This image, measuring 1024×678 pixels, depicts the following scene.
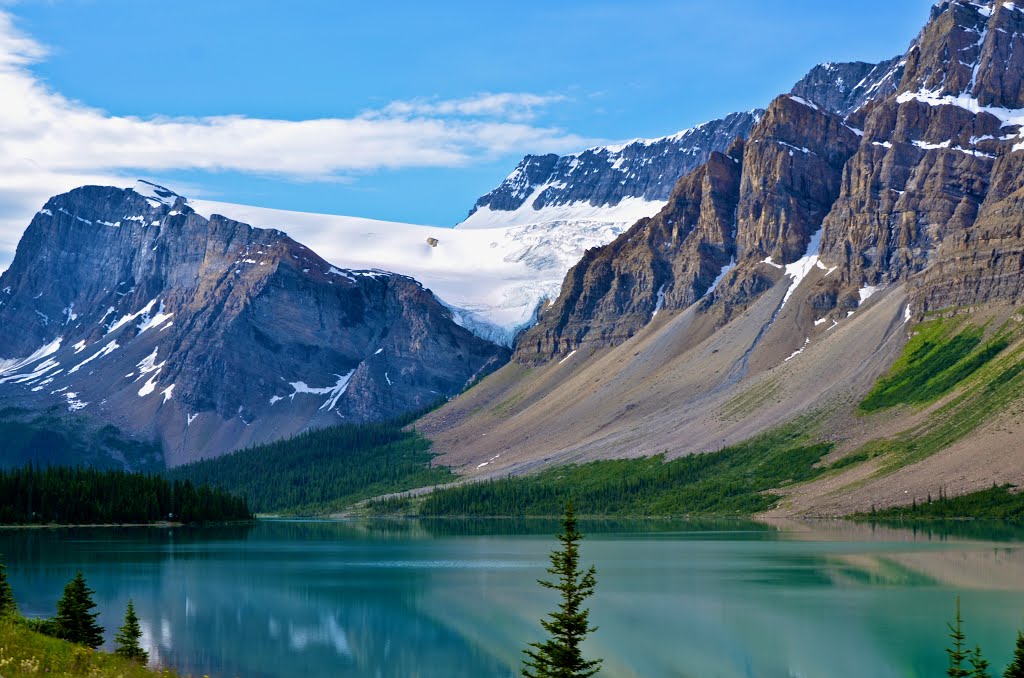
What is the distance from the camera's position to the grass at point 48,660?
42281 mm

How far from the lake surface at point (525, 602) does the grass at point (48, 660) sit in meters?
24.0

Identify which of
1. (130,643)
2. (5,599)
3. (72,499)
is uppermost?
(72,499)

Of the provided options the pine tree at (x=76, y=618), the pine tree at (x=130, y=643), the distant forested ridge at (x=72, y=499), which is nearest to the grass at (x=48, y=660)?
the pine tree at (x=130, y=643)

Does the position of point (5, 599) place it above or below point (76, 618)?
above

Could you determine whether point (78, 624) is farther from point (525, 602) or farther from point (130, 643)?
point (525, 602)

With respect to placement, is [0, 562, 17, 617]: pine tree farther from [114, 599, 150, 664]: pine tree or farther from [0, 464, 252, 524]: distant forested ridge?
[0, 464, 252, 524]: distant forested ridge

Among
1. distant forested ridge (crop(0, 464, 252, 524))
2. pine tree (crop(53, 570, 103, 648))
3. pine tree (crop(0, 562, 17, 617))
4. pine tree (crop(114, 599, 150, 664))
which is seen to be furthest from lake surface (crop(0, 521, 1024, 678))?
distant forested ridge (crop(0, 464, 252, 524))

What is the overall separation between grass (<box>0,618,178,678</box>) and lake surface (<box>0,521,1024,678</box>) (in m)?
24.0

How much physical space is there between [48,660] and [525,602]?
202 ft

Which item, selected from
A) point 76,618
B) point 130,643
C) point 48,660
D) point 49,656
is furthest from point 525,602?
point 48,660

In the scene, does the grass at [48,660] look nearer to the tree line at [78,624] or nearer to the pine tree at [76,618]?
the tree line at [78,624]

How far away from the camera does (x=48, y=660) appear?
148 ft

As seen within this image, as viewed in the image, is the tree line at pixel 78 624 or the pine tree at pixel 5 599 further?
the tree line at pixel 78 624

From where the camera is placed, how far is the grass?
42281mm
